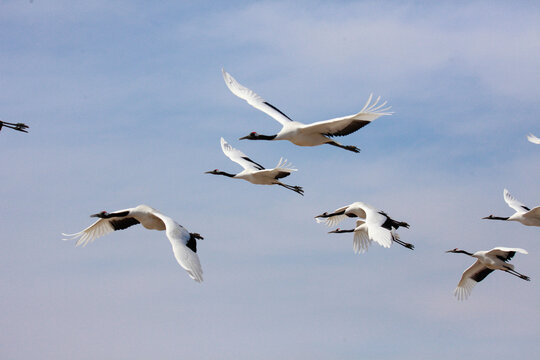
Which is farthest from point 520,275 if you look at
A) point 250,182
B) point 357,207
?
point 250,182

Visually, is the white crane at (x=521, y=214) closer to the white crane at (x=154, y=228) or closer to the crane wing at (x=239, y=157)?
the crane wing at (x=239, y=157)

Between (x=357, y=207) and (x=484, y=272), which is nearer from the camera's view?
(x=357, y=207)

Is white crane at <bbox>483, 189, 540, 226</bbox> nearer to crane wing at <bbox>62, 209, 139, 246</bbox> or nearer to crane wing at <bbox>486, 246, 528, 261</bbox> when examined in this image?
crane wing at <bbox>486, 246, 528, 261</bbox>

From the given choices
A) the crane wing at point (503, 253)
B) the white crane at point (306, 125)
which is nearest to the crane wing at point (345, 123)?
the white crane at point (306, 125)

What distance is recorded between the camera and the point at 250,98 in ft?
74.6

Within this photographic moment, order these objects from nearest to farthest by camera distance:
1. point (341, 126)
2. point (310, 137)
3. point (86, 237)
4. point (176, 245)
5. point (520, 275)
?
1. point (176, 245)
2. point (341, 126)
3. point (310, 137)
4. point (86, 237)
5. point (520, 275)

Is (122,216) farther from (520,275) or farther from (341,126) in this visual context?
(520,275)

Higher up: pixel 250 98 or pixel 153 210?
pixel 250 98

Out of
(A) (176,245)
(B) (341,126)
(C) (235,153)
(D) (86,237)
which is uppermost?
(C) (235,153)

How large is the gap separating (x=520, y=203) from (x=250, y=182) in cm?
853

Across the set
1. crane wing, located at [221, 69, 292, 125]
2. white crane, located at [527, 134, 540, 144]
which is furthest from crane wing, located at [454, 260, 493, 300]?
crane wing, located at [221, 69, 292, 125]

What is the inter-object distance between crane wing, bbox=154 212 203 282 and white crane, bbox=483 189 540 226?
9967mm

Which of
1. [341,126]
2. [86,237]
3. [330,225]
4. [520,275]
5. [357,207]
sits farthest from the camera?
[330,225]

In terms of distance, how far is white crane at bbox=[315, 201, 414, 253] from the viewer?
19.5 metres
